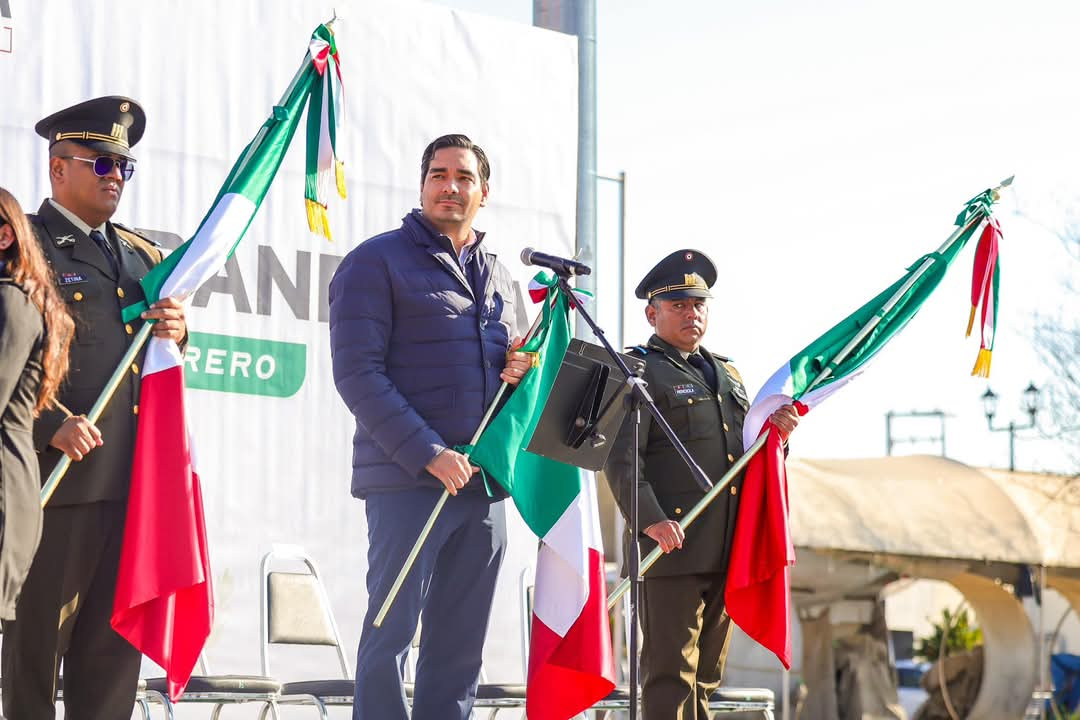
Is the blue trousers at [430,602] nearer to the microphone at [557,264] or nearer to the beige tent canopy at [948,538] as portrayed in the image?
the microphone at [557,264]

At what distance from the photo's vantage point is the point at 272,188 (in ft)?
20.5

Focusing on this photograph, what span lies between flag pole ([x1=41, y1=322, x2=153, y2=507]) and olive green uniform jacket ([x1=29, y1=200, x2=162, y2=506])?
0.03 metres

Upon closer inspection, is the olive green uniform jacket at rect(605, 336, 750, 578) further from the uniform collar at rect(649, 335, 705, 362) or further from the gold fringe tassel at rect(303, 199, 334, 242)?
the gold fringe tassel at rect(303, 199, 334, 242)

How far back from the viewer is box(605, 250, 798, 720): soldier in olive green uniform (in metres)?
4.68

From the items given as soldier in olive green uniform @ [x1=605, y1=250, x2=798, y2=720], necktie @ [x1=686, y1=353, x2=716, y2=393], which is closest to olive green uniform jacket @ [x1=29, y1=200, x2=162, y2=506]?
soldier in olive green uniform @ [x1=605, y1=250, x2=798, y2=720]

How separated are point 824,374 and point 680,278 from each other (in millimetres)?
611

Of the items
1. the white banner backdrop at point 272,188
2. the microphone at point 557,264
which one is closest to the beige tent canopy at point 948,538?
the white banner backdrop at point 272,188

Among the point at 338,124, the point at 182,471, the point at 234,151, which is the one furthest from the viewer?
the point at 234,151

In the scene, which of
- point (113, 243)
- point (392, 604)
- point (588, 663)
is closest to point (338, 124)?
point (113, 243)

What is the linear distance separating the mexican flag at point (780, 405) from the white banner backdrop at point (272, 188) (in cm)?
193

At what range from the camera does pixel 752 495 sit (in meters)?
4.90

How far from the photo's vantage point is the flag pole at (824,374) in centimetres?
474

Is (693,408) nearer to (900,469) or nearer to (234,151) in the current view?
(234,151)

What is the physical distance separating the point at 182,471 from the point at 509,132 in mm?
3328
